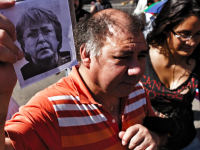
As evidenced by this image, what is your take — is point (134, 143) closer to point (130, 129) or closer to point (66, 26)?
point (130, 129)

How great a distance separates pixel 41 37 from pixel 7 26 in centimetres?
20

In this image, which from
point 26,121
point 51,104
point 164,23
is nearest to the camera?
point 26,121

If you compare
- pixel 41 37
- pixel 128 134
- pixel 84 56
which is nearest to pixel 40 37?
pixel 41 37

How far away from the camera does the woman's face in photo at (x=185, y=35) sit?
197cm

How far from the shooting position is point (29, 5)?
856 millimetres

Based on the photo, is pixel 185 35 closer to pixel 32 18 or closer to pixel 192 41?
pixel 192 41

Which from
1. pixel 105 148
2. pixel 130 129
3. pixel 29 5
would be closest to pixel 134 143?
pixel 130 129

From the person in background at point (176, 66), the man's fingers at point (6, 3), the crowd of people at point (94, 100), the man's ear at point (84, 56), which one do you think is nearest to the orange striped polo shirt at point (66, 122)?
the crowd of people at point (94, 100)

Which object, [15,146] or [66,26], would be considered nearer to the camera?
[15,146]

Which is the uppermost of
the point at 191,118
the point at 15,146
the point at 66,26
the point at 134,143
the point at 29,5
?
the point at 29,5

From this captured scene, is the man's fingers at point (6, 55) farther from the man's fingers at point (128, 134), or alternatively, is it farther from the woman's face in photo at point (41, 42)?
the man's fingers at point (128, 134)

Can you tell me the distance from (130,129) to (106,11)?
845 millimetres

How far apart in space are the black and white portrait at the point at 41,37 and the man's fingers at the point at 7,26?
55 mm

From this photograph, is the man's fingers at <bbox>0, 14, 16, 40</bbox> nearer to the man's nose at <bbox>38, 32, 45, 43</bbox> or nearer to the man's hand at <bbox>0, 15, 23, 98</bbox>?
the man's hand at <bbox>0, 15, 23, 98</bbox>
